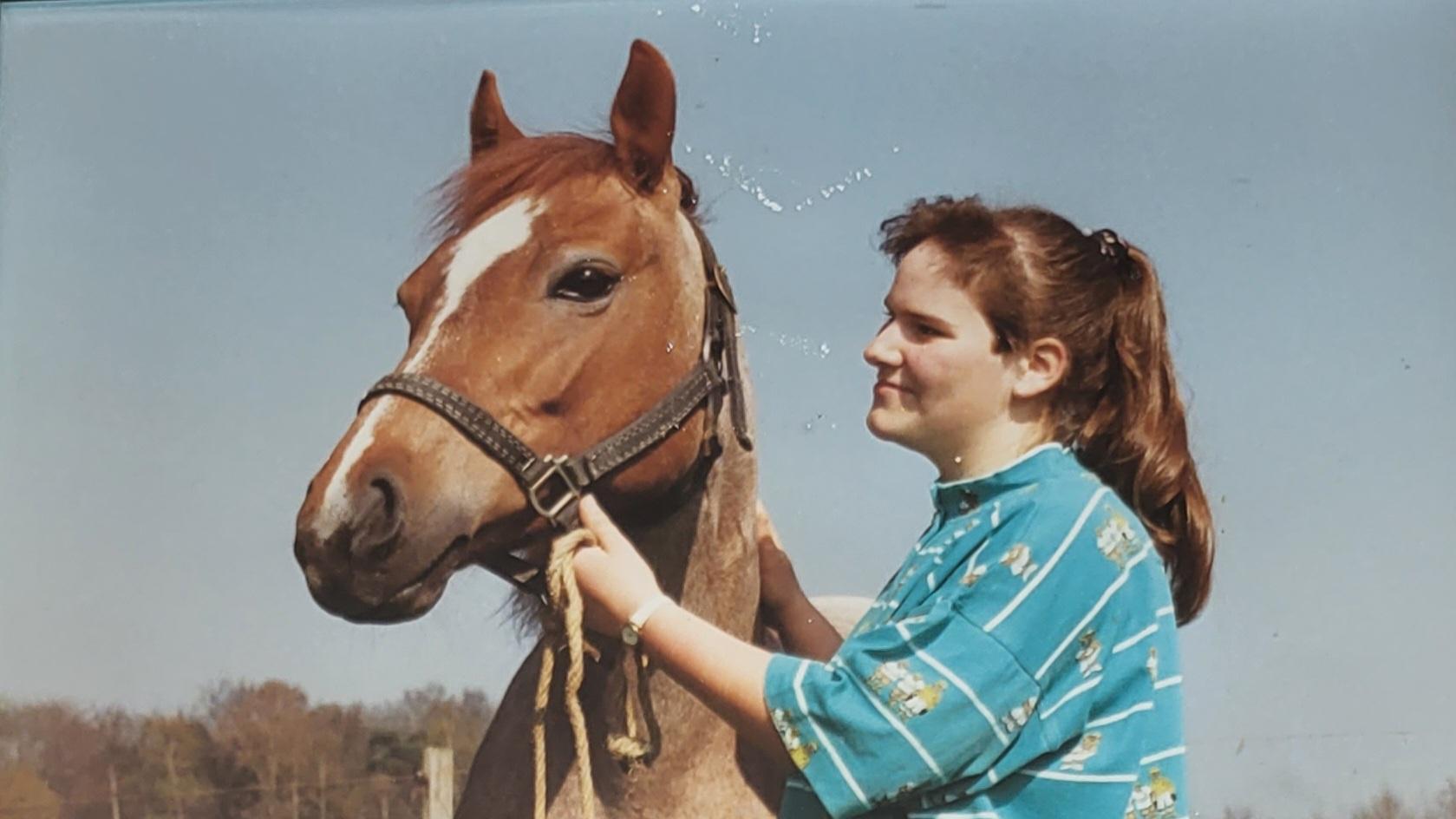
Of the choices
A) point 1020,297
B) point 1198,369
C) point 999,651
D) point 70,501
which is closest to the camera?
point 999,651

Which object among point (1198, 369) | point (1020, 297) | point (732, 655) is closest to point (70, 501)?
point (732, 655)

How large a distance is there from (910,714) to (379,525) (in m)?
0.41

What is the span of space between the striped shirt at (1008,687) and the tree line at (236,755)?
500 millimetres

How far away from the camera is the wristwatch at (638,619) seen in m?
0.95

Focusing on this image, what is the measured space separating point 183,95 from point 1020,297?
88cm

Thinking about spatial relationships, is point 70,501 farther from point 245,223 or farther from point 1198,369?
point 1198,369

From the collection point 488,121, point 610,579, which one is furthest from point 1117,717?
point 488,121

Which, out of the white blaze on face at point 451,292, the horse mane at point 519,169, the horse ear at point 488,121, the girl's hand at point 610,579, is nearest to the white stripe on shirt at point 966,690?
the girl's hand at point 610,579

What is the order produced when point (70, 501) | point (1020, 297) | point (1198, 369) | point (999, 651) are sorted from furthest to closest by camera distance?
1. point (70, 501)
2. point (1198, 369)
3. point (1020, 297)
4. point (999, 651)

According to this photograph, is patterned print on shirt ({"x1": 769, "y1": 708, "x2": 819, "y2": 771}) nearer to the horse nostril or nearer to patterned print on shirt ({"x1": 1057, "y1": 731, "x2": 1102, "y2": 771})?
patterned print on shirt ({"x1": 1057, "y1": 731, "x2": 1102, "y2": 771})

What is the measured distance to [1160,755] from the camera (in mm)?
906

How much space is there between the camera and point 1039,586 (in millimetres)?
856

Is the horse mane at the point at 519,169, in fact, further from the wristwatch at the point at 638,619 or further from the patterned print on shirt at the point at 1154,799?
the patterned print on shirt at the point at 1154,799

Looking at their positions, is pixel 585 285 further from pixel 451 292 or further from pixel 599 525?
pixel 599 525
